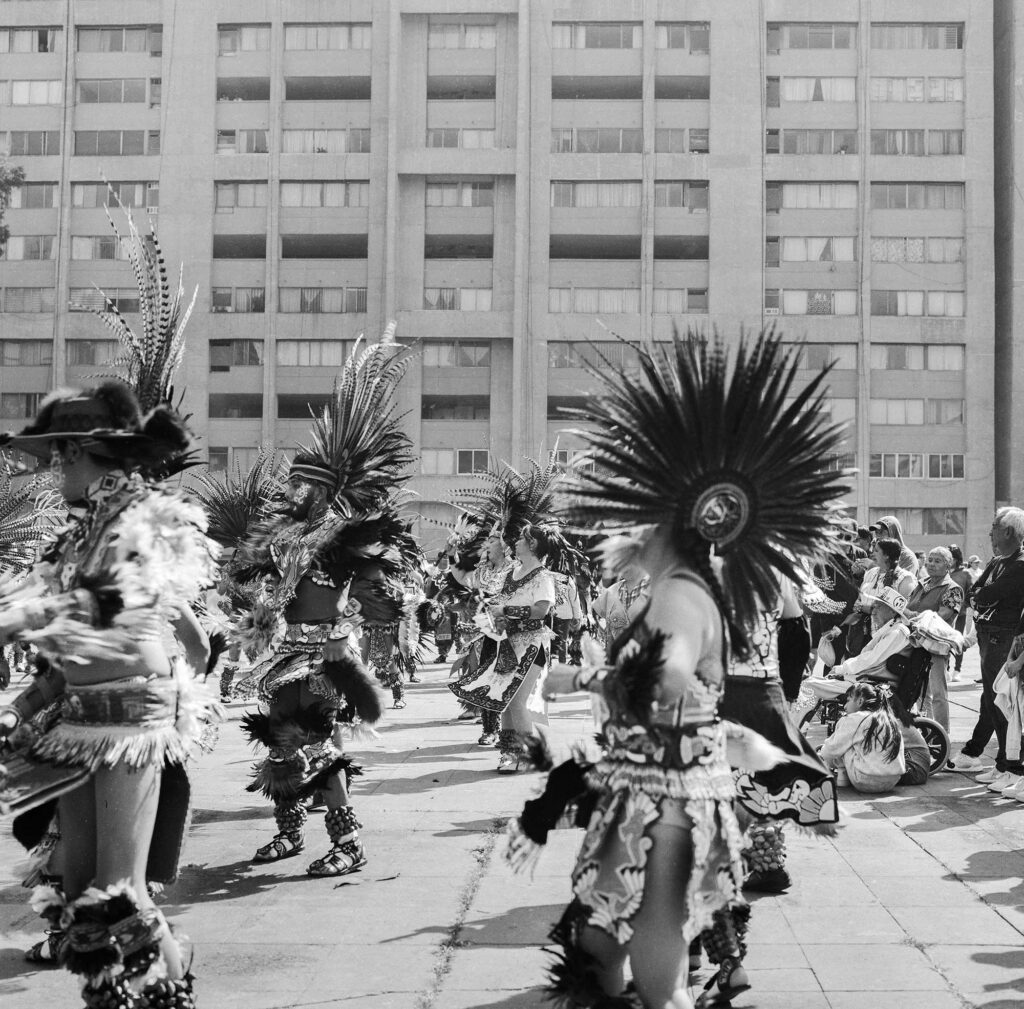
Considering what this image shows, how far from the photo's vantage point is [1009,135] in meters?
50.4

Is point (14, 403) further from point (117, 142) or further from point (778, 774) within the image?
point (778, 774)

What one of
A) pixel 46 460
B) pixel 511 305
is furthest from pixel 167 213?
pixel 46 460

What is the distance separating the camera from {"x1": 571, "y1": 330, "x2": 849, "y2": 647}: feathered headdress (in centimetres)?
372

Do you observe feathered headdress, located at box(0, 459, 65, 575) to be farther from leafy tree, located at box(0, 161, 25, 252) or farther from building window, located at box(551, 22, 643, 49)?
building window, located at box(551, 22, 643, 49)

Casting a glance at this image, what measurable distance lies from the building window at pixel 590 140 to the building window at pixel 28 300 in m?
20.4

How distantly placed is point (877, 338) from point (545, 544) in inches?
1631

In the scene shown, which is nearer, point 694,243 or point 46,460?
point 46,460

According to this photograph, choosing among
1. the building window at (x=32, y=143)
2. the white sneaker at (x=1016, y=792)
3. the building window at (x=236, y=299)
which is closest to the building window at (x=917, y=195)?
the building window at (x=236, y=299)

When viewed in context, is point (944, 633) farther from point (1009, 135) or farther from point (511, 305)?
point (1009, 135)

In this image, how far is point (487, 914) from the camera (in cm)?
580

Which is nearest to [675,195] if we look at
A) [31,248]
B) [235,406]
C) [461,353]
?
[461,353]

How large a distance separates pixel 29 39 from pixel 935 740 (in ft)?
168

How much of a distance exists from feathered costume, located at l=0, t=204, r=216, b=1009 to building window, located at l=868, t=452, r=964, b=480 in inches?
1848

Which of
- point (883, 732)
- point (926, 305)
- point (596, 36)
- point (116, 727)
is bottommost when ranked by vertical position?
point (883, 732)
